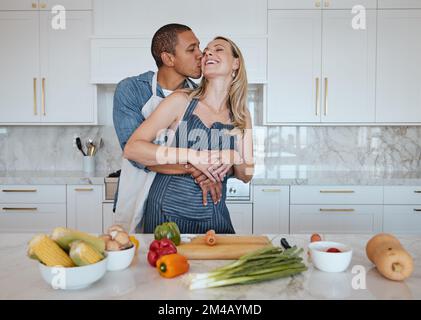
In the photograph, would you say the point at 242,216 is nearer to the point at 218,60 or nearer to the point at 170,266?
the point at 218,60

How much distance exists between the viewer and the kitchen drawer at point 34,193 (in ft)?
11.0

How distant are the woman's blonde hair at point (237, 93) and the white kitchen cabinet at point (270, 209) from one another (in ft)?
4.64

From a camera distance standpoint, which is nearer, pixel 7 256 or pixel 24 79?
pixel 7 256

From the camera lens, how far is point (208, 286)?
1075 mm

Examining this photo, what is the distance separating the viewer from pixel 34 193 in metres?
3.36

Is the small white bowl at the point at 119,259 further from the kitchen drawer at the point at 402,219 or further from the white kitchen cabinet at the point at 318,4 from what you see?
the white kitchen cabinet at the point at 318,4

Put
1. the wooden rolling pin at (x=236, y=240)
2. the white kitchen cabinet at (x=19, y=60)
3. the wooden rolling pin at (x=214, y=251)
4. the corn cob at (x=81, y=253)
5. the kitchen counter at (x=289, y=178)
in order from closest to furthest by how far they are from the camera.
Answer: the corn cob at (x=81, y=253), the wooden rolling pin at (x=214, y=251), the wooden rolling pin at (x=236, y=240), the kitchen counter at (x=289, y=178), the white kitchen cabinet at (x=19, y=60)

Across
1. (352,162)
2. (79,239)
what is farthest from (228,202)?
(79,239)

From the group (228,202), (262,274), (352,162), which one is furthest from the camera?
(352,162)

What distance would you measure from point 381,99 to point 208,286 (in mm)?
2970

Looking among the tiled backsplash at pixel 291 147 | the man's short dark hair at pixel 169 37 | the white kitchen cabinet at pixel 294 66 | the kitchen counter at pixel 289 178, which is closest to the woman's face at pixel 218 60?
the man's short dark hair at pixel 169 37

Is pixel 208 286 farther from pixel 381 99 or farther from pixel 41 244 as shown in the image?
pixel 381 99

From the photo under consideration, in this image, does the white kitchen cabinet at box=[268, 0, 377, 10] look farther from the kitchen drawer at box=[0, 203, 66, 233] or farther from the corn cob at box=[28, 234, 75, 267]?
the corn cob at box=[28, 234, 75, 267]

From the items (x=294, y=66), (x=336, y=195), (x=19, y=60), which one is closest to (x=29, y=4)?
(x=19, y=60)
